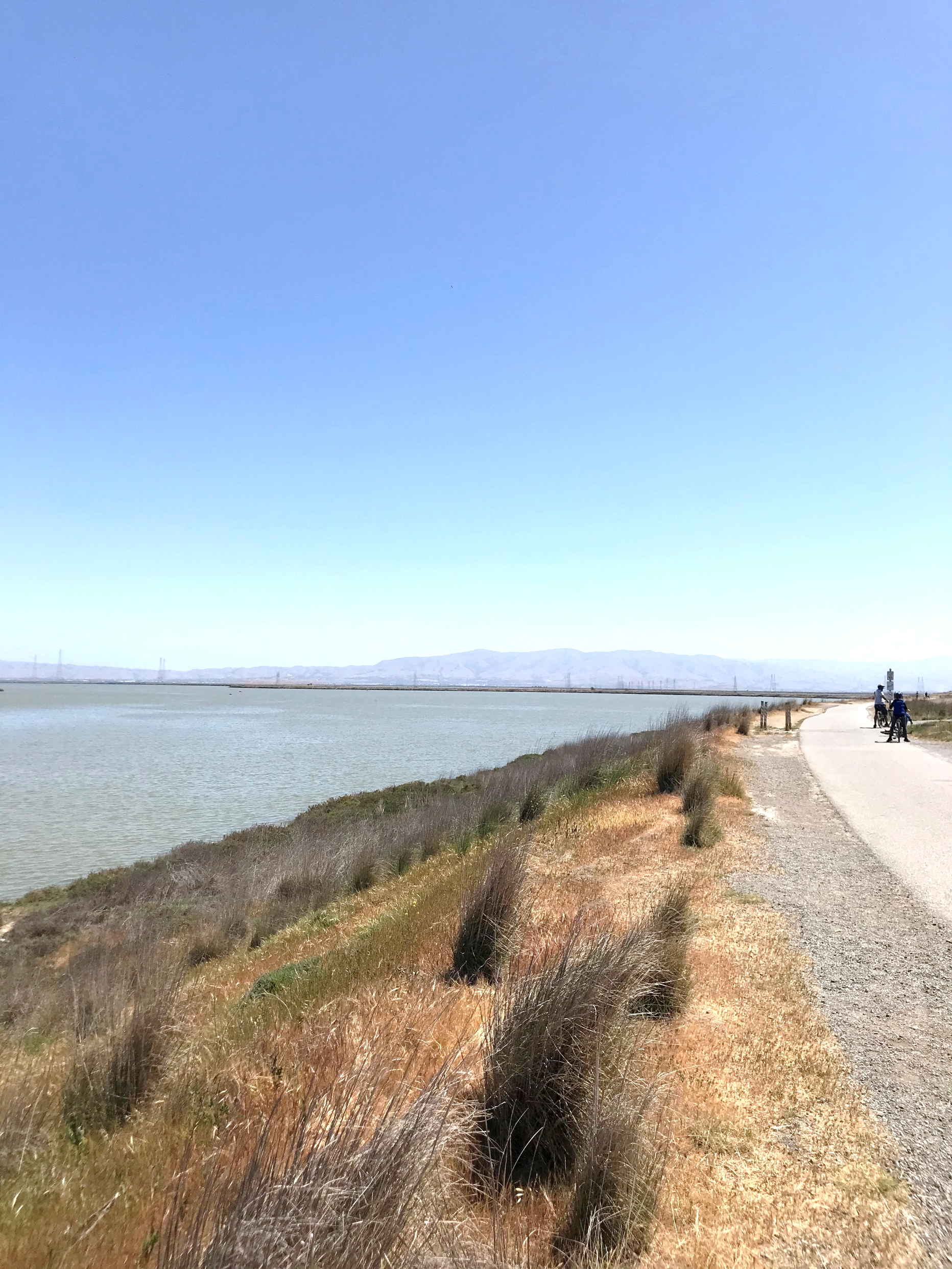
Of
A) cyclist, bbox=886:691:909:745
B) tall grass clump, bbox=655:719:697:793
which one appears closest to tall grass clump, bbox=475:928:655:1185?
tall grass clump, bbox=655:719:697:793

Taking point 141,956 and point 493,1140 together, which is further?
point 141,956

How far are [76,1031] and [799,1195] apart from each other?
14.1 feet

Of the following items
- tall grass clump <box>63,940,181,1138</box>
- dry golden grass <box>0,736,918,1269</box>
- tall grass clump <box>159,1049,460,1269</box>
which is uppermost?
tall grass clump <box>159,1049,460,1269</box>

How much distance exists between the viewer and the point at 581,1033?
11.9 ft

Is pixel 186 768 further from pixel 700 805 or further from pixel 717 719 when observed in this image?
pixel 700 805

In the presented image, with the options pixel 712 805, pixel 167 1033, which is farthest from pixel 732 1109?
pixel 712 805

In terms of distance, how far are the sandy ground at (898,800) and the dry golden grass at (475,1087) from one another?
8.28ft

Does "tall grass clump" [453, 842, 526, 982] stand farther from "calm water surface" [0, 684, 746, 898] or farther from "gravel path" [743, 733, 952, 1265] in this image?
"calm water surface" [0, 684, 746, 898]

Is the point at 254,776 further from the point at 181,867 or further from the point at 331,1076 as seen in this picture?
the point at 331,1076

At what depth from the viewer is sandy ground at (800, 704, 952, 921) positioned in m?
8.08

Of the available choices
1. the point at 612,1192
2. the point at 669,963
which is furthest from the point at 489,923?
the point at 612,1192

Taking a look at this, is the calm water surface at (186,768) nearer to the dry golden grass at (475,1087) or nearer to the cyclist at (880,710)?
the dry golden grass at (475,1087)

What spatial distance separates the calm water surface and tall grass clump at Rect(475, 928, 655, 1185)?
49.7ft

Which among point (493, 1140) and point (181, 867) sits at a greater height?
point (493, 1140)
